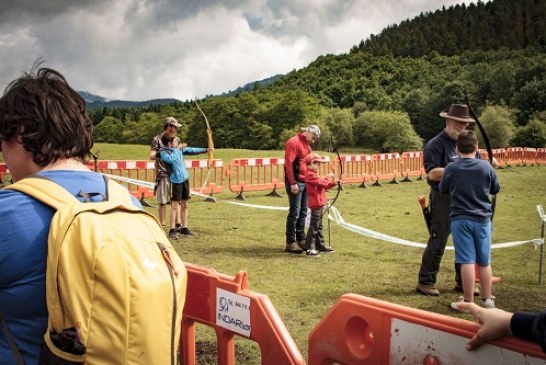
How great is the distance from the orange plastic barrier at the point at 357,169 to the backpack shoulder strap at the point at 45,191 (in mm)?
18032

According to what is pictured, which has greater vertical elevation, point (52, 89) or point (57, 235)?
point (52, 89)

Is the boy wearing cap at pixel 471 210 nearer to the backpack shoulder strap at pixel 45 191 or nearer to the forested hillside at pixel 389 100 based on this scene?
the backpack shoulder strap at pixel 45 191

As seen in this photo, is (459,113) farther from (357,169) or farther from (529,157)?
(529,157)

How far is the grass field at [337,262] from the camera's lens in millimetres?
5633

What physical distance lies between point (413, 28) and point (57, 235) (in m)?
178

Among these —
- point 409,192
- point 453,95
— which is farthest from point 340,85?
point 409,192

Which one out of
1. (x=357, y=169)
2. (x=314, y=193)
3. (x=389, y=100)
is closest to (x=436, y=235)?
(x=314, y=193)

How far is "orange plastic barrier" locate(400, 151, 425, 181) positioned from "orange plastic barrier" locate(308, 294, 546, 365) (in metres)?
20.6

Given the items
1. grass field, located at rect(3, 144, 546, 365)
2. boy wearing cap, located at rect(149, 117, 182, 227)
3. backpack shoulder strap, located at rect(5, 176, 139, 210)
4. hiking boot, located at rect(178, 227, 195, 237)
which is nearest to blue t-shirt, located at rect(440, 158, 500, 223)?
grass field, located at rect(3, 144, 546, 365)

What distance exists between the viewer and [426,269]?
600 cm

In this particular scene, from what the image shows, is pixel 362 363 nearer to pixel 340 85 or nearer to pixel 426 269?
pixel 426 269

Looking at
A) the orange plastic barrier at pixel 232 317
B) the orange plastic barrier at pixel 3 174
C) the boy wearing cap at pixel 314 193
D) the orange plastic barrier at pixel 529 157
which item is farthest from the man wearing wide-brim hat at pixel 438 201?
the orange plastic barrier at pixel 529 157

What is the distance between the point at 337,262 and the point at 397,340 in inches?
213

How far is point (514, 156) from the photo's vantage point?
34156 mm
